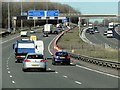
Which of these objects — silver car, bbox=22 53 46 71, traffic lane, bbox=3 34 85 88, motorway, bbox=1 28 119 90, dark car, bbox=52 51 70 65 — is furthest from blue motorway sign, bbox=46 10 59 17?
traffic lane, bbox=3 34 85 88

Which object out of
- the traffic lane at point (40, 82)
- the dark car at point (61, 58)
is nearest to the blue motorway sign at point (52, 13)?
the dark car at point (61, 58)

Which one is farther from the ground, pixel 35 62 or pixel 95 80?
pixel 35 62

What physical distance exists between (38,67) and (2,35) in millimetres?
85833

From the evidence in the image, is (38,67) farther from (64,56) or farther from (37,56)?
(64,56)

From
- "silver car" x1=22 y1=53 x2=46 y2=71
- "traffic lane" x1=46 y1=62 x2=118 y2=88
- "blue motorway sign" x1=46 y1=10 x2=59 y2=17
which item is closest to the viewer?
"traffic lane" x1=46 y1=62 x2=118 y2=88

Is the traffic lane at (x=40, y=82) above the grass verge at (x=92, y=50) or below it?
above

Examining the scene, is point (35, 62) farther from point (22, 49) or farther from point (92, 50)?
point (92, 50)

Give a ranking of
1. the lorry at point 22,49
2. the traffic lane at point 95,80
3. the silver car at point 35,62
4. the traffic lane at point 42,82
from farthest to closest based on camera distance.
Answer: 1. the lorry at point 22,49
2. the silver car at point 35,62
3. the traffic lane at point 95,80
4. the traffic lane at point 42,82

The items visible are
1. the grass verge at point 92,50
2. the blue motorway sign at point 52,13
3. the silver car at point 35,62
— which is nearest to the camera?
the silver car at point 35,62

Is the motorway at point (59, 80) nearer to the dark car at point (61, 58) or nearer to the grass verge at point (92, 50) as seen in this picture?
the dark car at point (61, 58)

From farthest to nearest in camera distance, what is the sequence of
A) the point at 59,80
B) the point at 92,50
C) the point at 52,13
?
1. the point at 52,13
2. the point at 92,50
3. the point at 59,80

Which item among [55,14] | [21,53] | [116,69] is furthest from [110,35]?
[116,69]

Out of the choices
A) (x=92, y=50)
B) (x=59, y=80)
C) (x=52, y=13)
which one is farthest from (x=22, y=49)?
(x=52, y=13)

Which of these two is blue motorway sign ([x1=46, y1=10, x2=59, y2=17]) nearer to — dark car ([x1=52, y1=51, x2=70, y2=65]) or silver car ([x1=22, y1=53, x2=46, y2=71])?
dark car ([x1=52, y1=51, x2=70, y2=65])
